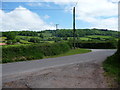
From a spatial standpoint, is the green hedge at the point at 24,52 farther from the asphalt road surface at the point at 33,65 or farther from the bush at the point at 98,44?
the bush at the point at 98,44

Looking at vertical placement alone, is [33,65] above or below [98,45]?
above

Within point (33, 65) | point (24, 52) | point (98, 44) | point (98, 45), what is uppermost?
point (24, 52)

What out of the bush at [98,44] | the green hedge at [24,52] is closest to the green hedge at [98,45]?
the bush at [98,44]

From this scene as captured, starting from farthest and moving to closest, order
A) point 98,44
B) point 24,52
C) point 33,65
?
1. point 98,44
2. point 24,52
3. point 33,65

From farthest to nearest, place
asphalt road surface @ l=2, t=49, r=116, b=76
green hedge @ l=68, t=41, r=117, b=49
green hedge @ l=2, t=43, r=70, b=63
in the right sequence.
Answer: green hedge @ l=68, t=41, r=117, b=49 → green hedge @ l=2, t=43, r=70, b=63 → asphalt road surface @ l=2, t=49, r=116, b=76

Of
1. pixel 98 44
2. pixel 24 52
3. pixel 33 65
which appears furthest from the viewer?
pixel 98 44

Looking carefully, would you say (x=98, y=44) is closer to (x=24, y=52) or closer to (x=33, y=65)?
(x=24, y=52)

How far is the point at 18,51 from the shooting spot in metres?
16.2

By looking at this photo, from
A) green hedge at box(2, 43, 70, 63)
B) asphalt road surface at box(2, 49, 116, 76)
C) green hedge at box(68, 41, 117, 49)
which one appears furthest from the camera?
green hedge at box(68, 41, 117, 49)

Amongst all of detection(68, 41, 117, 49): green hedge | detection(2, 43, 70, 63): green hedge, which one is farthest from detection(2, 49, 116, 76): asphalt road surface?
detection(68, 41, 117, 49): green hedge

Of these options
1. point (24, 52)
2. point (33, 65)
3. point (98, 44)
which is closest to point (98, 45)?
point (98, 44)

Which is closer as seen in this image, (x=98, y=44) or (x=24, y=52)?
(x=24, y=52)

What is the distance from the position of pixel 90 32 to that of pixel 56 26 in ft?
46.2

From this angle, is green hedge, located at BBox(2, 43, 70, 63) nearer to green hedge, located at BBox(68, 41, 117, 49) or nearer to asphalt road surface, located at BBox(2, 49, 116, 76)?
asphalt road surface, located at BBox(2, 49, 116, 76)
